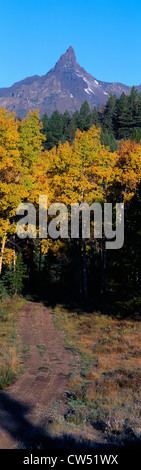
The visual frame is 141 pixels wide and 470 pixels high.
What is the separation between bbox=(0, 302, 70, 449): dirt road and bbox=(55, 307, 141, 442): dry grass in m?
0.61

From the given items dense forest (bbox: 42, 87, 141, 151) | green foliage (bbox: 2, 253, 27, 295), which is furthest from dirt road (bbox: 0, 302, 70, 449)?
dense forest (bbox: 42, 87, 141, 151)

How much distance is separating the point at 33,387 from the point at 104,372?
3.48 meters

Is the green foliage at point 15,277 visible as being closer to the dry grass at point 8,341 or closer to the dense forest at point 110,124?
the dry grass at point 8,341

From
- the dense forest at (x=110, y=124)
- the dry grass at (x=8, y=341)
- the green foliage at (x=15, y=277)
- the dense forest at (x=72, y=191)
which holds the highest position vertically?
the dense forest at (x=110, y=124)

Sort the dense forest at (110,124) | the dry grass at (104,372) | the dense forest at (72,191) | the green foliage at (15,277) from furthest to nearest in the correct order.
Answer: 1. the dense forest at (110,124)
2. the green foliage at (15,277)
3. the dense forest at (72,191)
4. the dry grass at (104,372)

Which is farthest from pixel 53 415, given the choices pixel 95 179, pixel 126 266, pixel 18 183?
pixel 95 179

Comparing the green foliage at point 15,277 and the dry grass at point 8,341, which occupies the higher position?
the green foliage at point 15,277

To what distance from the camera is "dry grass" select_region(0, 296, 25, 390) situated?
504 inches

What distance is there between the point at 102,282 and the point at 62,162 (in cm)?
1145

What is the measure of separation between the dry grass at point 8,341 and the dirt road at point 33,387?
0.33 meters

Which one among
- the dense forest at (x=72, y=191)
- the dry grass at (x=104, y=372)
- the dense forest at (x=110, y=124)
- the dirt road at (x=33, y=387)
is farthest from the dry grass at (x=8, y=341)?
the dense forest at (x=110, y=124)

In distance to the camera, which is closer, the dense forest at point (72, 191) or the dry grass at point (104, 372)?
the dry grass at point (104, 372)

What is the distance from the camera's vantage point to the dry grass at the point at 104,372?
9108 mm

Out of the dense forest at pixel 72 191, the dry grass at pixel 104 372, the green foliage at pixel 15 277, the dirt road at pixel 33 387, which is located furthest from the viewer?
the green foliage at pixel 15 277
